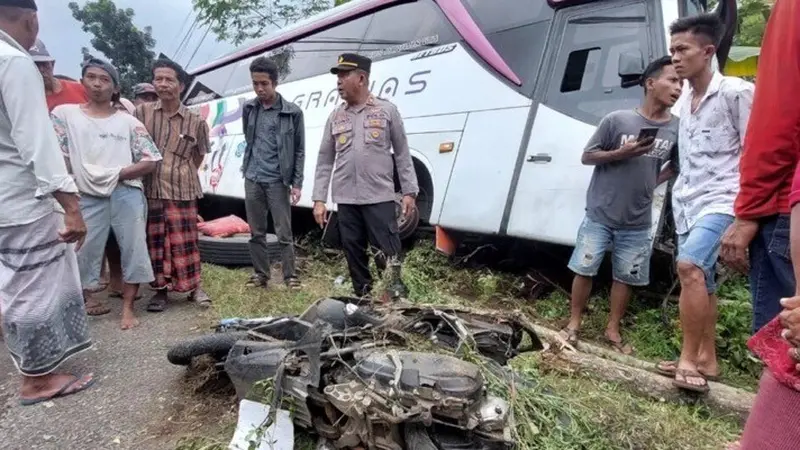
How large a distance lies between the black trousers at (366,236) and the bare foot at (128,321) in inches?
58.1

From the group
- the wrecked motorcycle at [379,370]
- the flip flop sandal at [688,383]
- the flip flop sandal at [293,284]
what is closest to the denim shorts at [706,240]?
the flip flop sandal at [688,383]

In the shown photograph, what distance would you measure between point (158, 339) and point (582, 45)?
11.9 ft

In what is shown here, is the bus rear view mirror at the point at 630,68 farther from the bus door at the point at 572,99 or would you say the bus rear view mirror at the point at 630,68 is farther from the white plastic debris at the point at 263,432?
the white plastic debris at the point at 263,432

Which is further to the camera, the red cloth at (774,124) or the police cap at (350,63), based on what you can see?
the police cap at (350,63)

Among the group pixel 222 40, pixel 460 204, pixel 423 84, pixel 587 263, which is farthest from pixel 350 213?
pixel 222 40

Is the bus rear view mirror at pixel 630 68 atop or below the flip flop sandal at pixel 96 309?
atop

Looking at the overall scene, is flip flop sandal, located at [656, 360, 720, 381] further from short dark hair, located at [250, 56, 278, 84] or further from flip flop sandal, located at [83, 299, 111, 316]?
flip flop sandal, located at [83, 299, 111, 316]

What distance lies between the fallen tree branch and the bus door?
1064 mm

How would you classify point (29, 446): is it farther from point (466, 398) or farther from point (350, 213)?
point (350, 213)

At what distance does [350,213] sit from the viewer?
3.60 metres

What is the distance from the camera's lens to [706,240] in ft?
8.32

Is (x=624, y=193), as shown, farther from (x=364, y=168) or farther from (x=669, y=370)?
(x=364, y=168)

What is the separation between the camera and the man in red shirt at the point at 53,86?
3.55 meters

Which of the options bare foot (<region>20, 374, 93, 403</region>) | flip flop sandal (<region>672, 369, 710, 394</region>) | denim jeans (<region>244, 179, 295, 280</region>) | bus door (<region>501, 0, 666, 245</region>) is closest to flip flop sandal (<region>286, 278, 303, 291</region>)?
denim jeans (<region>244, 179, 295, 280</region>)
